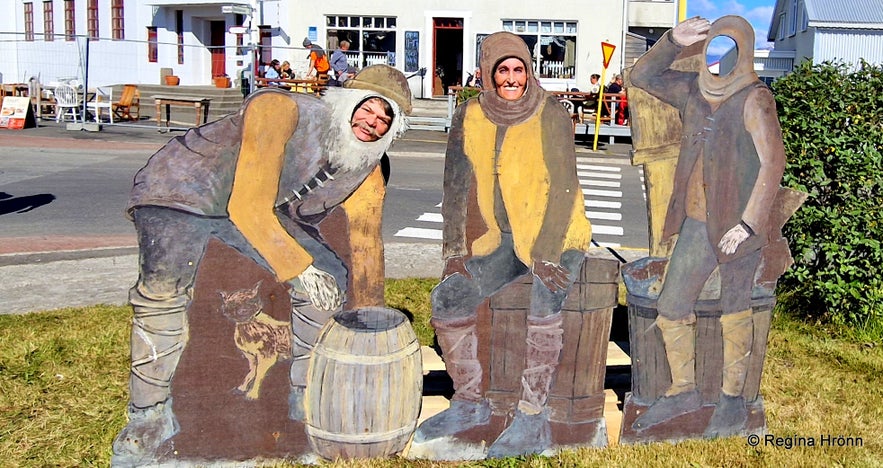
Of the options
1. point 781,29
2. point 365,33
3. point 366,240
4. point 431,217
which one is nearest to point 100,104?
point 365,33

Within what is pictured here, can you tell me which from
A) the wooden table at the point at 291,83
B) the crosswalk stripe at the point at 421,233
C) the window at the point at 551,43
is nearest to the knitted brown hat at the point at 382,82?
the crosswalk stripe at the point at 421,233

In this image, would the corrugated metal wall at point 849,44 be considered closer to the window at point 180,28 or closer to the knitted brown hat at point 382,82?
the window at point 180,28

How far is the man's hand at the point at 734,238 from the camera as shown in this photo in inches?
180

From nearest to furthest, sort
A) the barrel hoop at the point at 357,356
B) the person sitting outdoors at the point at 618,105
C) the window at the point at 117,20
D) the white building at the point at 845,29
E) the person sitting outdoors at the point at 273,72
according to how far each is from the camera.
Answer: the barrel hoop at the point at 357,356, the person sitting outdoors at the point at 618,105, the person sitting outdoors at the point at 273,72, the white building at the point at 845,29, the window at the point at 117,20

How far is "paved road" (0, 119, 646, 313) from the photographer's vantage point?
8.34 m

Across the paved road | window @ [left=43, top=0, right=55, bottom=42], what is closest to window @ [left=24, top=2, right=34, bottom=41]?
window @ [left=43, top=0, right=55, bottom=42]

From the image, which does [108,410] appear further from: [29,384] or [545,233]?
[545,233]

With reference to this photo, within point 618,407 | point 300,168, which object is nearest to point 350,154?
point 300,168

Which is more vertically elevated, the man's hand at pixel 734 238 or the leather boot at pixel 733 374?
the man's hand at pixel 734 238

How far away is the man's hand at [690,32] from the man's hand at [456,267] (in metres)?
1.52

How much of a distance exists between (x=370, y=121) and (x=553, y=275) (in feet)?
3.85

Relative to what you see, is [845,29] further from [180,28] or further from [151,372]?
[151,372]

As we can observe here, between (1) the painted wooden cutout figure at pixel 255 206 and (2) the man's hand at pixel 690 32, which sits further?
(2) the man's hand at pixel 690 32

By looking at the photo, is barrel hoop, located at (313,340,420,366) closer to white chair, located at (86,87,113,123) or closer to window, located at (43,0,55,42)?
white chair, located at (86,87,113,123)
